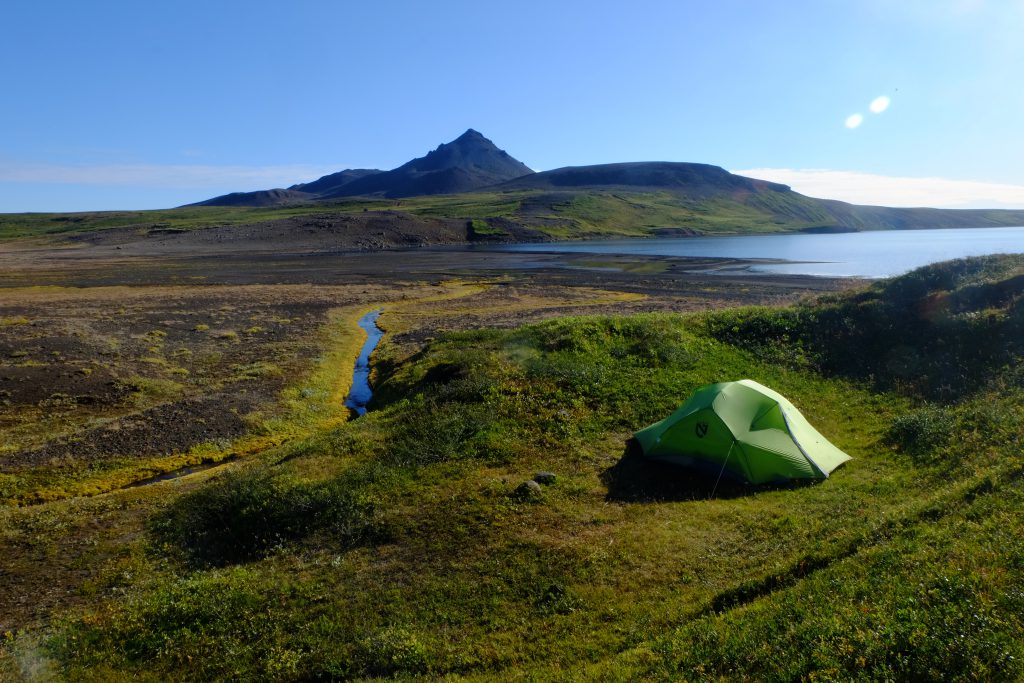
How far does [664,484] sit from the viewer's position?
1939 centimetres

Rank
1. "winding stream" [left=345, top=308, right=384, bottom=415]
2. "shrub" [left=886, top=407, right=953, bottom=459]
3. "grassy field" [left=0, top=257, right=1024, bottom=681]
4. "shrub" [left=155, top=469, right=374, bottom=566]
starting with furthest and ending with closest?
"winding stream" [left=345, top=308, right=384, bottom=415] → "shrub" [left=886, top=407, right=953, bottom=459] → "shrub" [left=155, top=469, right=374, bottom=566] → "grassy field" [left=0, top=257, right=1024, bottom=681]

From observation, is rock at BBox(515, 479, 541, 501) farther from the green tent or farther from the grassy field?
the green tent

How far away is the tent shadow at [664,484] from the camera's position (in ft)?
60.7

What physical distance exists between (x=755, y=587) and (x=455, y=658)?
6278 mm

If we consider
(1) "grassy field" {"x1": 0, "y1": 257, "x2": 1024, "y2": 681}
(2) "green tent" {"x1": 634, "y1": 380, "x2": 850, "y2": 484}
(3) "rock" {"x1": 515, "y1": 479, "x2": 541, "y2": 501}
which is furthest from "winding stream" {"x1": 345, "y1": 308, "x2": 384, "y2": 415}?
(2) "green tent" {"x1": 634, "y1": 380, "x2": 850, "y2": 484}

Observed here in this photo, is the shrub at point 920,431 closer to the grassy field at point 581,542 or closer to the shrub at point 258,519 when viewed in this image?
the grassy field at point 581,542

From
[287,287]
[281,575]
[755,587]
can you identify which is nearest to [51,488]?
[281,575]

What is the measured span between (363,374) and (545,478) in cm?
2560

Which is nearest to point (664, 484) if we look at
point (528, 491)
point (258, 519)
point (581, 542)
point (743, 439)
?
point (743, 439)

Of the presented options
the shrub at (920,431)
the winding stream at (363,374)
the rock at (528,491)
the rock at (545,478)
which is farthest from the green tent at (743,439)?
the winding stream at (363,374)

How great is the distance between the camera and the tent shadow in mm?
18500

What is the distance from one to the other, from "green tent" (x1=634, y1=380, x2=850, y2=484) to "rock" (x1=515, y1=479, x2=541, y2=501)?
4737 millimetres

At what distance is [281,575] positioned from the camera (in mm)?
15312

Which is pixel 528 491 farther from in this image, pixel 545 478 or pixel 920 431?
pixel 920 431
